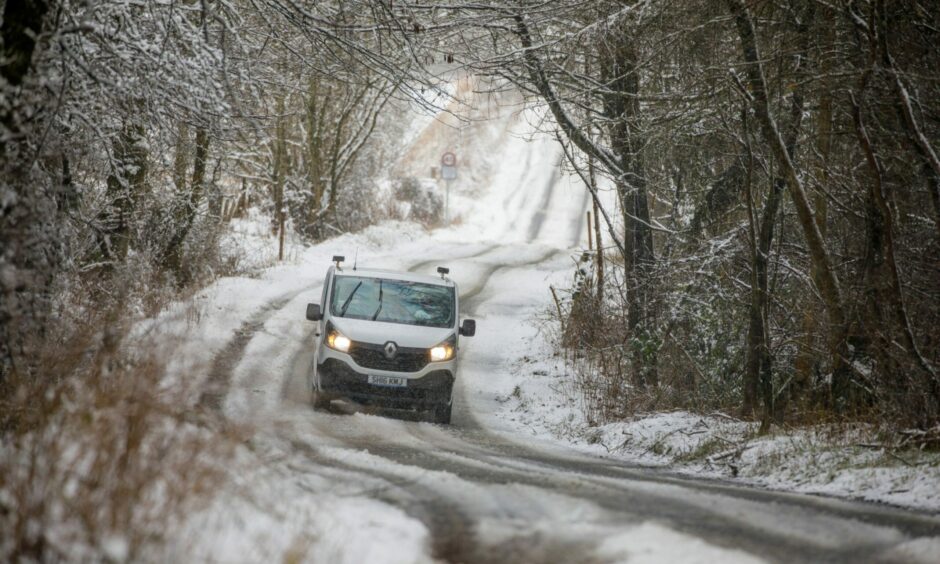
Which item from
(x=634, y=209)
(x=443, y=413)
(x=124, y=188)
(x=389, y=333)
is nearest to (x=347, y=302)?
(x=389, y=333)

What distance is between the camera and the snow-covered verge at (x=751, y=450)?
7336 millimetres

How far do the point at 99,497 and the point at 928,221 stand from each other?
8270 millimetres

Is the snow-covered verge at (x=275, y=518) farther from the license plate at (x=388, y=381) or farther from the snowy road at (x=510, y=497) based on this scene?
the license plate at (x=388, y=381)

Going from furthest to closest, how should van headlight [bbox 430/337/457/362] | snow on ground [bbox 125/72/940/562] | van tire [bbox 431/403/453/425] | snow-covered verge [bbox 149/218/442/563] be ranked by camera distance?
1. van tire [bbox 431/403/453/425]
2. van headlight [bbox 430/337/457/362]
3. snow on ground [bbox 125/72/940/562]
4. snow-covered verge [bbox 149/218/442/563]

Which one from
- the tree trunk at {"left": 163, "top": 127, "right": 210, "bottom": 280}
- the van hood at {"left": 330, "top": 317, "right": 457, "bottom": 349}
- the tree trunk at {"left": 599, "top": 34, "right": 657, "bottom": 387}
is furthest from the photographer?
the tree trunk at {"left": 163, "top": 127, "right": 210, "bottom": 280}

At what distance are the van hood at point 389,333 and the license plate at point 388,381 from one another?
42cm

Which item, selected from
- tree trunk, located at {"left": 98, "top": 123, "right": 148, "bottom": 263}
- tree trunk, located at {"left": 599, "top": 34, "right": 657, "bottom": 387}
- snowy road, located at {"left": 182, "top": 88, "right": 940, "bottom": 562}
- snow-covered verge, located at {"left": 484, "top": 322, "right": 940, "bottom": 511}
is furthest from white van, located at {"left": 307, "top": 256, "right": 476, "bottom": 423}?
tree trunk, located at {"left": 98, "top": 123, "right": 148, "bottom": 263}

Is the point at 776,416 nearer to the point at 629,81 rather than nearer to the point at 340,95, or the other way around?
the point at 629,81

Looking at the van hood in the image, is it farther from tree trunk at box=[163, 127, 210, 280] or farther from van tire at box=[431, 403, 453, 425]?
tree trunk at box=[163, 127, 210, 280]

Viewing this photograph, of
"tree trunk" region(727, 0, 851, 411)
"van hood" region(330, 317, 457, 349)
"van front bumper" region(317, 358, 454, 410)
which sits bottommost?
"van front bumper" region(317, 358, 454, 410)

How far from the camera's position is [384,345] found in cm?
1203

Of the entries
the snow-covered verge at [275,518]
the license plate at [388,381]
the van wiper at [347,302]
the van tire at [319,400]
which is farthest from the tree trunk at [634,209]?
→ the snow-covered verge at [275,518]

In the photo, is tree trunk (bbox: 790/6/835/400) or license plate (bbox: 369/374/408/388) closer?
tree trunk (bbox: 790/6/835/400)

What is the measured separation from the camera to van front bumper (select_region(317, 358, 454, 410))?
39.1ft
